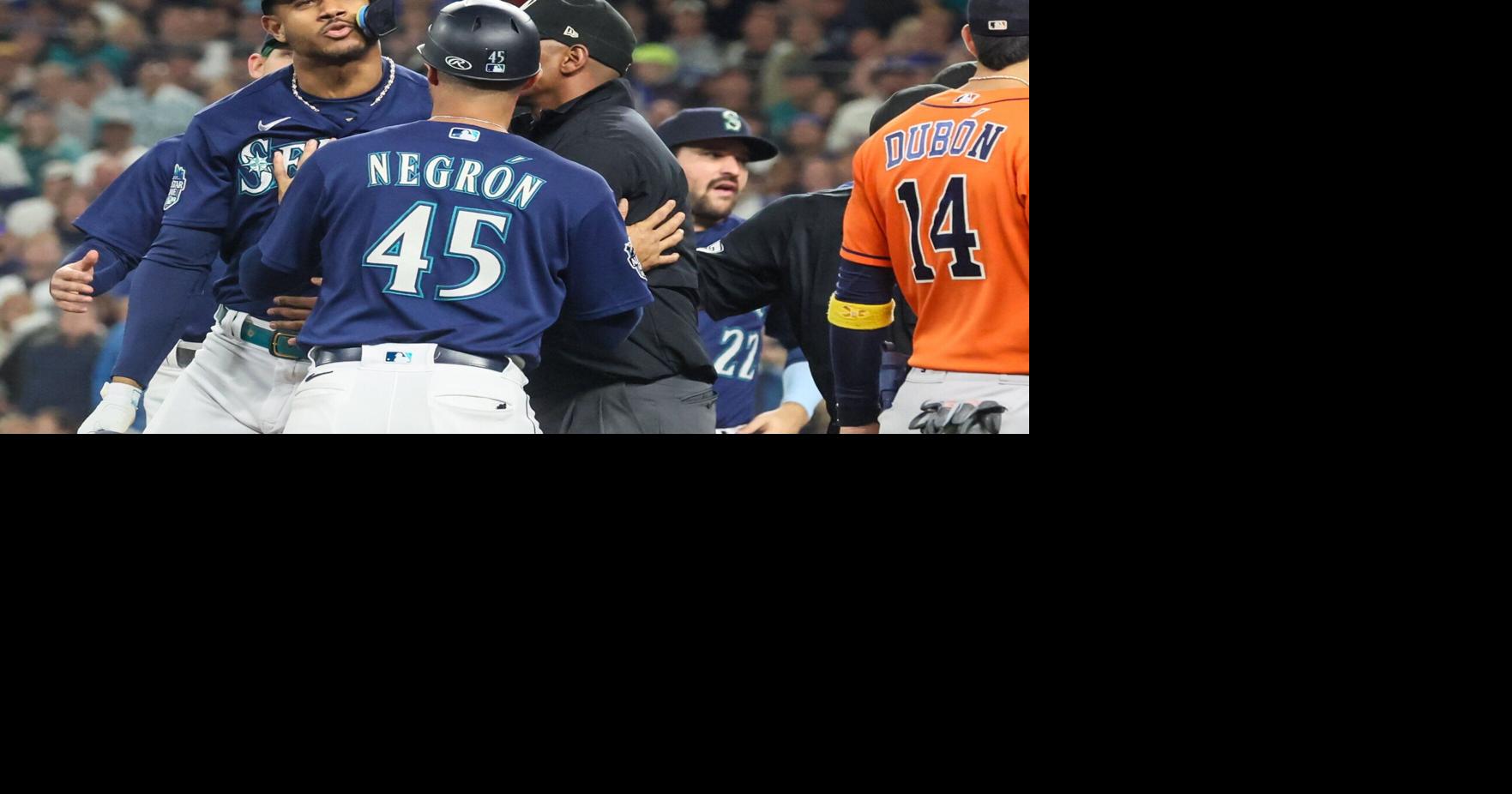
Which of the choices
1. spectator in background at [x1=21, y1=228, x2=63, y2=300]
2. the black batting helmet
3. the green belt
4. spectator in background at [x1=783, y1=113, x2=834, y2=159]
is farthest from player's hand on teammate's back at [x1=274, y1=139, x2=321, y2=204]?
spectator in background at [x1=783, y1=113, x2=834, y2=159]

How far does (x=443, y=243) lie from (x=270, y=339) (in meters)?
0.71

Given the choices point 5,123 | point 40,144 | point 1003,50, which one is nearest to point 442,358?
point 1003,50

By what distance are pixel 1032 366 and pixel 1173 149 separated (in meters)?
0.45

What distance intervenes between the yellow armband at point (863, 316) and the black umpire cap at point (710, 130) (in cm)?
121

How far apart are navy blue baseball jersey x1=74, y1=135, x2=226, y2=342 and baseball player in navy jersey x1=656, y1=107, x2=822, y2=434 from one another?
4.07 feet

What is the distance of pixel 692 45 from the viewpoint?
19.2 feet

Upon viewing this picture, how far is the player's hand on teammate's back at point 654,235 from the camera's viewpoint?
3096mm

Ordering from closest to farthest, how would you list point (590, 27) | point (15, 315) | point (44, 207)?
1. point (590, 27)
2. point (15, 315)
3. point (44, 207)

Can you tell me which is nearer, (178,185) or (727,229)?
(178,185)

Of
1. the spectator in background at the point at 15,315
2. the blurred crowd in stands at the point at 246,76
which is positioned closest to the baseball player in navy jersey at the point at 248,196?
the spectator in background at the point at 15,315

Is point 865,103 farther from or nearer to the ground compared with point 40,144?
farther from the ground

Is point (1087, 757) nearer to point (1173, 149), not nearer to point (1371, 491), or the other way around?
point (1371, 491)

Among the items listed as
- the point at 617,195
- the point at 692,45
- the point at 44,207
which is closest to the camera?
the point at 617,195

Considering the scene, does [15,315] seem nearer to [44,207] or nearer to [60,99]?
[44,207]
